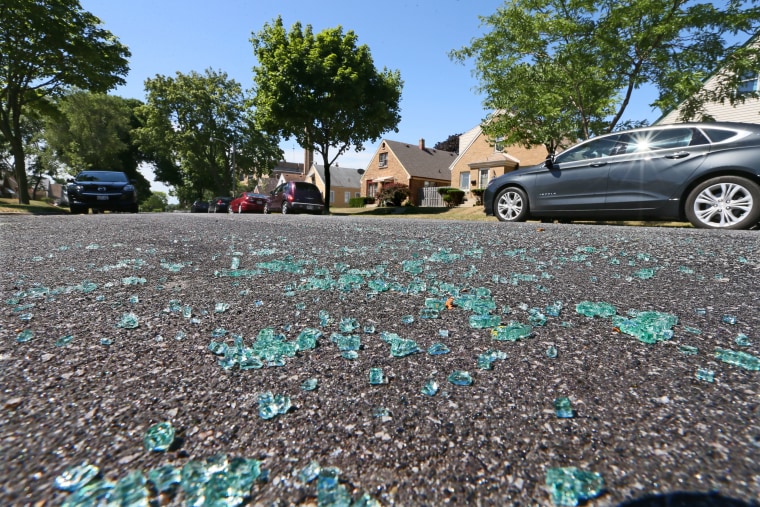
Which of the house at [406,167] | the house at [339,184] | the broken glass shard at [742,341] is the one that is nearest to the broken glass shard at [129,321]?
the broken glass shard at [742,341]

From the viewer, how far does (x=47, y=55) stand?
13.7 metres

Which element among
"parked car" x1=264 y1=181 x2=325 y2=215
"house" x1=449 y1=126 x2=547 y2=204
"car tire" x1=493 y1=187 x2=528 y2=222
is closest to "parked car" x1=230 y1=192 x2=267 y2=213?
"parked car" x1=264 y1=181 x2=325 y2=215

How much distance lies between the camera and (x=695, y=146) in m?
4.95

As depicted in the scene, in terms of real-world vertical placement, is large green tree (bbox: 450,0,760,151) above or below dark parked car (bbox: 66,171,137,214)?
above

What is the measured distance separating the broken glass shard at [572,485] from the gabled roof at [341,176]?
47221mm

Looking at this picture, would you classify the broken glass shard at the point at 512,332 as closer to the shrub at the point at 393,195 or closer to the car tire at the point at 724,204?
the car tire at the point at 724,204

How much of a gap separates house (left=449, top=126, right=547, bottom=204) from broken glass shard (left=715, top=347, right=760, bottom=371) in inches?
905

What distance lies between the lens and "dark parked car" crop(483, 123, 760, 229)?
4660mm

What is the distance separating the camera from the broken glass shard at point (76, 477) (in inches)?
26.3

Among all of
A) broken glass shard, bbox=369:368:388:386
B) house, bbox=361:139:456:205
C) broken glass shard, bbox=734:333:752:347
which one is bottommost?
broken glass shard, bbox=369:368:388:386

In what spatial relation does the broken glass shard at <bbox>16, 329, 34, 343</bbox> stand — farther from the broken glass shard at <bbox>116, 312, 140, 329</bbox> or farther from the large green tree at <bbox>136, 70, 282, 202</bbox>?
the large green tree at <bbox>136, 70, 282, 202</bbox>

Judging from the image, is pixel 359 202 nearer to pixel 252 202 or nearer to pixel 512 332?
pixel 252 202

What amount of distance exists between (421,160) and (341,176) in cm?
1580

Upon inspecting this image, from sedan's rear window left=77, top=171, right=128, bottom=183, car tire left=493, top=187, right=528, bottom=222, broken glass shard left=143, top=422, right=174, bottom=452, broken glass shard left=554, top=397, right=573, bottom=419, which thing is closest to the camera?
broken glass shard left=143, top=422, right=174, bottom=452
